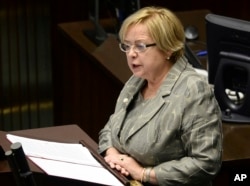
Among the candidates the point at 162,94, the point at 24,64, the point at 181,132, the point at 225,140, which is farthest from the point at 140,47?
the point at 24,64

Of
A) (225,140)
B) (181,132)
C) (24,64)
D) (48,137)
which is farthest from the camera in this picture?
(24,64)

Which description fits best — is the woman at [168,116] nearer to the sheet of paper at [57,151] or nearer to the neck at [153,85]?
the neck at [153,85]

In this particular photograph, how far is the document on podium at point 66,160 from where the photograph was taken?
2514 millimetres

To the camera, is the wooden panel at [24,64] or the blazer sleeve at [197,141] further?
the wooden panel at [24,64]

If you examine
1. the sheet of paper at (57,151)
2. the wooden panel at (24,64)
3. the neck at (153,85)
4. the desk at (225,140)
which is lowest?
the wooden panel at (24,64)

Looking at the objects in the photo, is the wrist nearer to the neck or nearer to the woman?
the woman

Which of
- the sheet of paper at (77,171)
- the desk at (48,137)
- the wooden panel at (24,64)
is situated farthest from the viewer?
the wooden panel at (24,64)

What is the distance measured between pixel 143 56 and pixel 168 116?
0.22m

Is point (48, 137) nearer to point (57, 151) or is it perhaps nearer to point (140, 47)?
point (57, 151)

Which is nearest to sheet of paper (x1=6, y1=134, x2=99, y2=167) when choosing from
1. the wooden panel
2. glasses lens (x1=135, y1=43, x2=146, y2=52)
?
glasses lens (x1=135, y1=43, x2=146, y2=52)

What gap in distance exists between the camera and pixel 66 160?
2.63 meters

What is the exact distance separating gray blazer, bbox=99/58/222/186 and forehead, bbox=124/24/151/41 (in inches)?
6.5

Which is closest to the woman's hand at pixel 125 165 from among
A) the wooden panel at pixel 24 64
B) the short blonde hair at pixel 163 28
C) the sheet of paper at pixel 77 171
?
the sheet of paper at pixel 77 171

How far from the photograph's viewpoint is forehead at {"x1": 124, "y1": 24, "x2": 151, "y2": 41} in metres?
2.65
